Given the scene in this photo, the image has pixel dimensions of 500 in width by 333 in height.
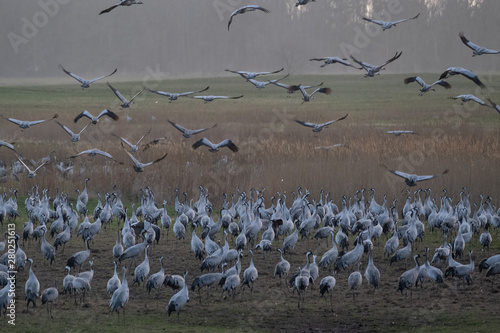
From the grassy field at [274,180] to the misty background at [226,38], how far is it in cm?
4540

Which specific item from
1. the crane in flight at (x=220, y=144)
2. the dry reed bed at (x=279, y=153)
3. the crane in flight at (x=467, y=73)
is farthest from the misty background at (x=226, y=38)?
the crane in flight at (x=467, y=73)

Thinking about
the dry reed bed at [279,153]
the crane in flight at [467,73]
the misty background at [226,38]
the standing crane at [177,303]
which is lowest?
the misty background at [226,38]

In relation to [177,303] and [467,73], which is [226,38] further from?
[177,303]

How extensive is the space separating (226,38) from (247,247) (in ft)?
305

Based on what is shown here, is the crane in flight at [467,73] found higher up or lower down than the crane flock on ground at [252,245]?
higher up

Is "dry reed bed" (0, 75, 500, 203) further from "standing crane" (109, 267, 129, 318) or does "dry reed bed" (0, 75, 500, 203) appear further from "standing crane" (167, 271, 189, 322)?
"standing crane" (109, 267, 129, 318)

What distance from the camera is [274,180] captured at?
2186 cm

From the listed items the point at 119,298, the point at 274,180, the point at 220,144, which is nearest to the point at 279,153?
the point at 274,180

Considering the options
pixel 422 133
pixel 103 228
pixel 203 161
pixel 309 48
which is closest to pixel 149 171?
pixel 203 161

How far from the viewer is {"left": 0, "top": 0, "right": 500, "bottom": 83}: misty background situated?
9531cm

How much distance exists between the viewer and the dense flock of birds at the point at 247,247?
11.5m

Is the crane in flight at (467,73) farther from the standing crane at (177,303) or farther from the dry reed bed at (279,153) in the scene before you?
the standing crane at (177,303)

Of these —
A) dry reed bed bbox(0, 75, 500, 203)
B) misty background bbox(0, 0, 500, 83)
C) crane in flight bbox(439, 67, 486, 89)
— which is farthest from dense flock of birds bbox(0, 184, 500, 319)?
misty background bbox(0, 0, 500, 83)

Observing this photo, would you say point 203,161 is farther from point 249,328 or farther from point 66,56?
point 66,56
